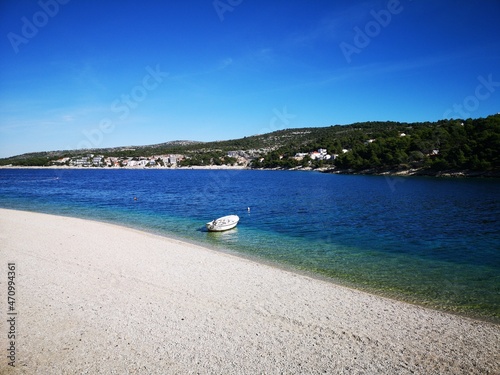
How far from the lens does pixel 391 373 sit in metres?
5.78

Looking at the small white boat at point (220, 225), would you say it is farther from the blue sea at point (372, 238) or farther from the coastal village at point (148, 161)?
the coastal village at point (148, 161)

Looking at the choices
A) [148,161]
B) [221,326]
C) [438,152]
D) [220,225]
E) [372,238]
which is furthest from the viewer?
[148,161]

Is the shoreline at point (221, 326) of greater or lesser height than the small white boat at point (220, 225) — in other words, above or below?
above

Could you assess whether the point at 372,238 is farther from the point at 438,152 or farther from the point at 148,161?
the point at 148,161

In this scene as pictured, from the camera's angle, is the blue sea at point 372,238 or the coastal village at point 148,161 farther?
the coastal village at point 148,161

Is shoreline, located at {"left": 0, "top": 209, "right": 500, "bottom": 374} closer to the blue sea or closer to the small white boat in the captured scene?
the blue sea

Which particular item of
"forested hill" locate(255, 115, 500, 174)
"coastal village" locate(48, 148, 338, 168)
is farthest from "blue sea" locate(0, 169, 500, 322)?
"coastal village" locate(48, 148, 338, 168)

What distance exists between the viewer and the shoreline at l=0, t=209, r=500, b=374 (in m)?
6.07

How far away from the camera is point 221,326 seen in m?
7.47

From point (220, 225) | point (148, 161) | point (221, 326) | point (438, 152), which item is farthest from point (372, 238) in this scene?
point (148, 161)

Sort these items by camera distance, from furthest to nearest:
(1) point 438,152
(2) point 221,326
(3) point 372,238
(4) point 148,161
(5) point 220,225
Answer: (4) point 148,161 → (1) point 438,152 → (5) point 220,225 → (3) point 372,238 → (2) point 221,326

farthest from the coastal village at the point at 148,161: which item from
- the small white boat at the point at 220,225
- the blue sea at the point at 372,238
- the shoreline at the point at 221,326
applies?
the shoreline at the point at 221,326

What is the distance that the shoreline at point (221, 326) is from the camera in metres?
6.07

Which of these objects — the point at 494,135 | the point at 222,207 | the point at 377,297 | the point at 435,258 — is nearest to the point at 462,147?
the point at 494,135
